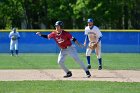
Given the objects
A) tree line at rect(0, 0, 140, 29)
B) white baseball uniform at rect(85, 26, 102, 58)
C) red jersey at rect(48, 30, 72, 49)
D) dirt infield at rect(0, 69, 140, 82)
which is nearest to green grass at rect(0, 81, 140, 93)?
dirt infield at rect(0, 69, 140, 82)

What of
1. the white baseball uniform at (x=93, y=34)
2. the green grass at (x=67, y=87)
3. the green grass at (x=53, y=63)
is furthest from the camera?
the green grass at (x=53, y=63)

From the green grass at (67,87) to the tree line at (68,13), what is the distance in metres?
32.5

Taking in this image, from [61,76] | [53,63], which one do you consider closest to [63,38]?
[61,76]

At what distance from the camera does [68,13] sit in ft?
154

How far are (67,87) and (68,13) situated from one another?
119 ft

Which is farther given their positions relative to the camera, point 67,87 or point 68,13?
point 68,13

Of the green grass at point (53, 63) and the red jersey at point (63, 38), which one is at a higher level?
the red jersey at point (63, 38)

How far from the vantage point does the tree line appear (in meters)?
44.8

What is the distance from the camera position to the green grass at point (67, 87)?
10.4m

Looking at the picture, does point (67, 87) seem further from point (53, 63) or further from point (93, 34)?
point (53, 63)

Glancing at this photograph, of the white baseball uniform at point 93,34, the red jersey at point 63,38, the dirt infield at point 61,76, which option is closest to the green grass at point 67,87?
the dirt infield at point 61,76

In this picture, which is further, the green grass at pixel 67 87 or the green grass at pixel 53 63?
the green grass at pixel 53 63

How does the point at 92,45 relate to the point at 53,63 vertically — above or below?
above

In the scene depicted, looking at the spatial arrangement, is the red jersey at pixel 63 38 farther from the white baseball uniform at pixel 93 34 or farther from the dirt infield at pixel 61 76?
the white baseball uniform at pixel 93 34
